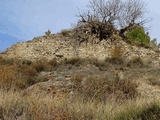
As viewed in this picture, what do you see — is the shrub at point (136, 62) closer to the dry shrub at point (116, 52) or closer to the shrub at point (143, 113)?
the dry shrub at point (116, 52)

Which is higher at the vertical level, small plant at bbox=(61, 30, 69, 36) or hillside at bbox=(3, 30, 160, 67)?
small plant at bbox=(61, 30, 69, 36)

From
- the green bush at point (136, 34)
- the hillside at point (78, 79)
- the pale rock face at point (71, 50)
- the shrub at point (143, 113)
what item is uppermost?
the green bush at point (136, 34)

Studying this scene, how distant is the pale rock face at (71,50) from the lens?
2258 centimetres

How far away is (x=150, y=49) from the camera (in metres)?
23.8

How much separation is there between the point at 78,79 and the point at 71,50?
9.59 m

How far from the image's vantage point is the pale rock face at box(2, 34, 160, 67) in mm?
22578

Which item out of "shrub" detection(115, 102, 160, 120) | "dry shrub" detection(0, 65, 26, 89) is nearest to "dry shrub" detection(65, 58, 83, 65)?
"dry shrub" detection(0, 65, 26, 89)

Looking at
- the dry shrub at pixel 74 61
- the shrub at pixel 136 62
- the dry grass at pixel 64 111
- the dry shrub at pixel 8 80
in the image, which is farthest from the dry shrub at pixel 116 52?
the dry grass at pixel 64 111

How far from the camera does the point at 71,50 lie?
23.2 metres

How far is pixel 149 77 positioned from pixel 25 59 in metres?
10.8

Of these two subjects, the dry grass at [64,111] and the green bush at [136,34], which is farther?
the green bush at [136,34]

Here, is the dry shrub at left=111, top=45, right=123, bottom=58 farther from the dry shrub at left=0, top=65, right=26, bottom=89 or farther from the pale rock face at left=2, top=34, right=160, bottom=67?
the dry shrub at left=0, top=65, right=26, bottom=89

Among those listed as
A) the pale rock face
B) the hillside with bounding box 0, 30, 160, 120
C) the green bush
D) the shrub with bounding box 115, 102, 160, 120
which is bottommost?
the shrub with bounding box 115, 102, 160, 120

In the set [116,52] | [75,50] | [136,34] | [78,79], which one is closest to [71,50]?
[75,50]
